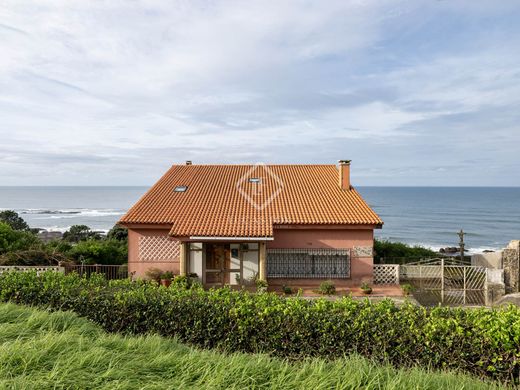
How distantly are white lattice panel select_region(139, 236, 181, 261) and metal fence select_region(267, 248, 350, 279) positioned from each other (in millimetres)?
4052

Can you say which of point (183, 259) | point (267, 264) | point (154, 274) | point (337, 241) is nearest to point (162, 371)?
point (183, 259)

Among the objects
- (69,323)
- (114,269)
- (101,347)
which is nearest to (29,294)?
(69,323)

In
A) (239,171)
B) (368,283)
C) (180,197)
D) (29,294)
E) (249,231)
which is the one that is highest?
(239,171)

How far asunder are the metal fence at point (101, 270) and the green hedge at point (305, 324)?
25.5 ft

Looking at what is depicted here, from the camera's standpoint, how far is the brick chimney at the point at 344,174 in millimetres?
18484

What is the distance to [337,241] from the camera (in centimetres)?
1582

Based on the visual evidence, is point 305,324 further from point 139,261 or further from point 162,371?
point 139,261

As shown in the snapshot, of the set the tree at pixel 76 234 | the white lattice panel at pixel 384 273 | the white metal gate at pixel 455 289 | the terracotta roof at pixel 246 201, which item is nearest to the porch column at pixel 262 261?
the terracotta roof at pixel 246 201

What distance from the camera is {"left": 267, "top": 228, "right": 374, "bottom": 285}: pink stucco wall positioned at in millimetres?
15703

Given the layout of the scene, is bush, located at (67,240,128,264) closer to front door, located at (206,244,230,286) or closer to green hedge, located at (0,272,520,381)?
front door, located at (206,244,230,286)

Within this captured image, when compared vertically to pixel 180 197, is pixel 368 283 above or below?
below

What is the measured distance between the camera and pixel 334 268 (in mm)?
15805

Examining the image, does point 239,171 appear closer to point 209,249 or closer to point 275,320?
point 209,249

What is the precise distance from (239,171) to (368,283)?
9247 mm
